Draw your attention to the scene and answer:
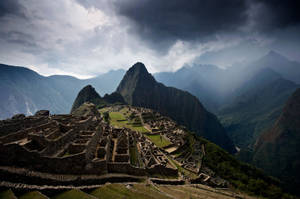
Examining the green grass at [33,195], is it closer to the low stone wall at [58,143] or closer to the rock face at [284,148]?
the low stone wall at [58,143]

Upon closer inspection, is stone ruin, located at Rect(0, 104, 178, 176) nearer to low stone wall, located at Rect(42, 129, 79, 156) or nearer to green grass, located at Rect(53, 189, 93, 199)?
low stone wall, located at Rect(42, 129, 79, 156)

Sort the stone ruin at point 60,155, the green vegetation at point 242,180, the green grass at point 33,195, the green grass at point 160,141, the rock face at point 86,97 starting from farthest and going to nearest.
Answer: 1. the rock face at point 86,97
2. the green grass at point 160,141
3. the green vegetation at point 242,180
4. the stone ruin at point 60,155
5. the green grass at point 33,195

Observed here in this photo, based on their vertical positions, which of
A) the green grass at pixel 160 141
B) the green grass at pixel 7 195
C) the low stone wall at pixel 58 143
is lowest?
the green grass at pixel 7 195

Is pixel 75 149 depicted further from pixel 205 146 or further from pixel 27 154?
pixel 205 146

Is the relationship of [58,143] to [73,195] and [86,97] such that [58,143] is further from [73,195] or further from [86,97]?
[86,97]

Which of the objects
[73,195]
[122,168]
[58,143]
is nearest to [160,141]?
[122,168]

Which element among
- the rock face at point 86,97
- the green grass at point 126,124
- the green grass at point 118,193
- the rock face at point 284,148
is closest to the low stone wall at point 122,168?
the green grass at point 118,193

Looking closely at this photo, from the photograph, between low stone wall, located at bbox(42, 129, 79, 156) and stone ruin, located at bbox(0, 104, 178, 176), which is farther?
low stone wall, located at bbox(42, 129, 79, 156)

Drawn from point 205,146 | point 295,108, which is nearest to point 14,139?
point 205,146

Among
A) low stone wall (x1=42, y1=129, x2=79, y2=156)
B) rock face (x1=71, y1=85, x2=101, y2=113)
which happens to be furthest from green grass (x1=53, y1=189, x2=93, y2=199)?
rock face (x1=71, y1=85, x2=101, y2=113)
